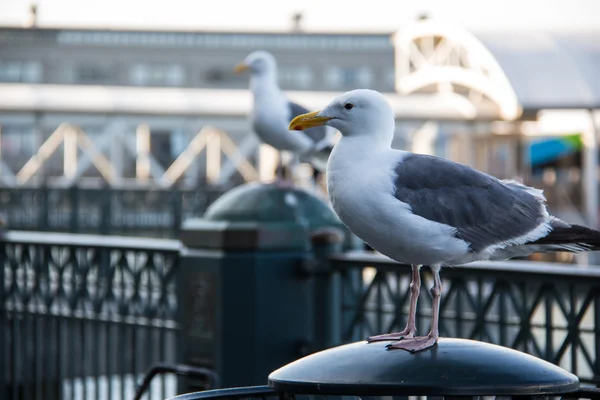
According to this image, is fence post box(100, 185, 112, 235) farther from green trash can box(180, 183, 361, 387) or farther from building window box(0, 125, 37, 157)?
building window box(0, 125, 37, 157)

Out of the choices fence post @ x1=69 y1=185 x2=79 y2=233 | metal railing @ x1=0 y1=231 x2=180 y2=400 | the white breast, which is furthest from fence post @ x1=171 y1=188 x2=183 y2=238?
the white breast

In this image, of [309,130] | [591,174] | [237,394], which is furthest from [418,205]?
[591,174]

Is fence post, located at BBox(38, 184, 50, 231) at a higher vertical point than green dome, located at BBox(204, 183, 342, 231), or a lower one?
higher

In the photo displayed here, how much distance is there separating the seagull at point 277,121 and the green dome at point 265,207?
871mm

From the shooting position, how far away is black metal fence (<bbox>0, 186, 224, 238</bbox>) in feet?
87.2

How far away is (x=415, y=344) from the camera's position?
10.2ft

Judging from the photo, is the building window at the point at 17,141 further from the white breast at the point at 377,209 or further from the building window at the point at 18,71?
Answer: the white breast at the point at 377,209

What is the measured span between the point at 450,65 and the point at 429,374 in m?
46.8

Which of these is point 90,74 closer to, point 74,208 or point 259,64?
point 74,208

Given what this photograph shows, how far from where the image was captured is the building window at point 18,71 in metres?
71.2

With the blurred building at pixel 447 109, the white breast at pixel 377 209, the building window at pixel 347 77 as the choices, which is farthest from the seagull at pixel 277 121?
the building window at pixel 347 77

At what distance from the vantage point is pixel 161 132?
7356 centimetres

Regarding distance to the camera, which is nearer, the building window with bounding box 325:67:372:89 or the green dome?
the green dome

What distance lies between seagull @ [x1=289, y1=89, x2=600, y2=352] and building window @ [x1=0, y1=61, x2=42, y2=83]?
228 ft
